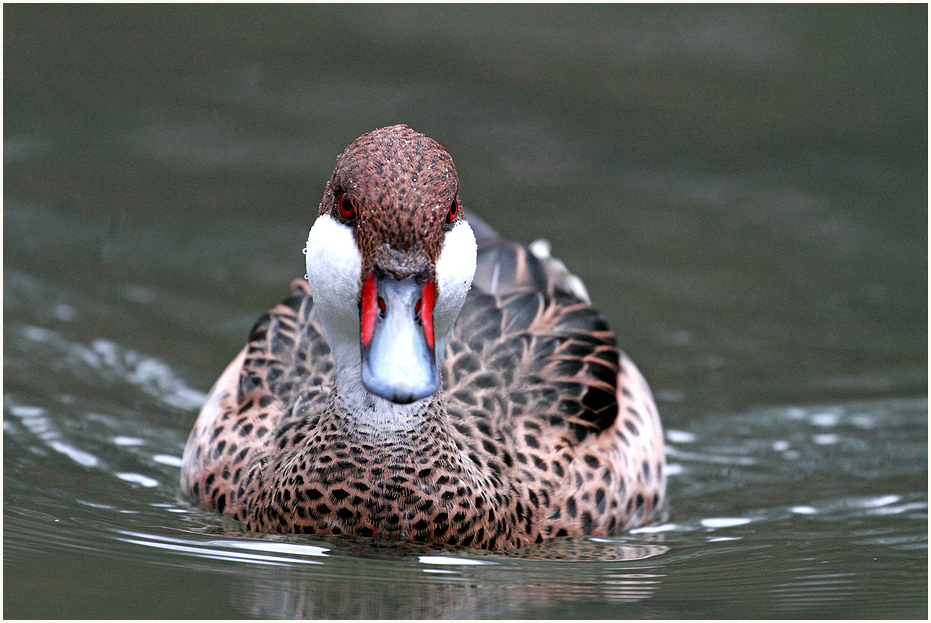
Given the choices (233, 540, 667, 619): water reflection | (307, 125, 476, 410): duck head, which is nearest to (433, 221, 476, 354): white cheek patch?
(307, 125, 476, 410): duck head

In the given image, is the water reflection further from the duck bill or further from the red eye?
the red eye

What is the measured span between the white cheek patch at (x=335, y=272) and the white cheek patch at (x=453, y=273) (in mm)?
257

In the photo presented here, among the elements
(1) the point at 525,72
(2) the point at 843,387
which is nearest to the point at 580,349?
(2) the point at 843,387

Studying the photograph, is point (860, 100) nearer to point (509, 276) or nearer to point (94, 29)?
point (509, 276)

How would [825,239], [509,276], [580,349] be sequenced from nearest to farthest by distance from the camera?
1. [580,349]
2. [509,276]
3. [825,239]

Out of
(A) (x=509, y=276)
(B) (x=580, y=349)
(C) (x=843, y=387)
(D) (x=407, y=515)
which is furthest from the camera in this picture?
(C) (x=843, y=387)

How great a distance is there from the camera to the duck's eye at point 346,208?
4.16 m

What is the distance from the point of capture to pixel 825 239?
8.97 m

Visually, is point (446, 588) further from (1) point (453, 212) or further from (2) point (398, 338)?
(1) point (453, 212)

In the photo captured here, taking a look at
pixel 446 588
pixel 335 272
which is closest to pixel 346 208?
pixel 335 272

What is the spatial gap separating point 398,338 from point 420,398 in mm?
199

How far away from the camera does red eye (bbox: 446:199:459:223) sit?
4.18 meters

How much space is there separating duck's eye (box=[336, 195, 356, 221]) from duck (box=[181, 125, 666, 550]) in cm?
1

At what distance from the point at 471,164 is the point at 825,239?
2.47m
